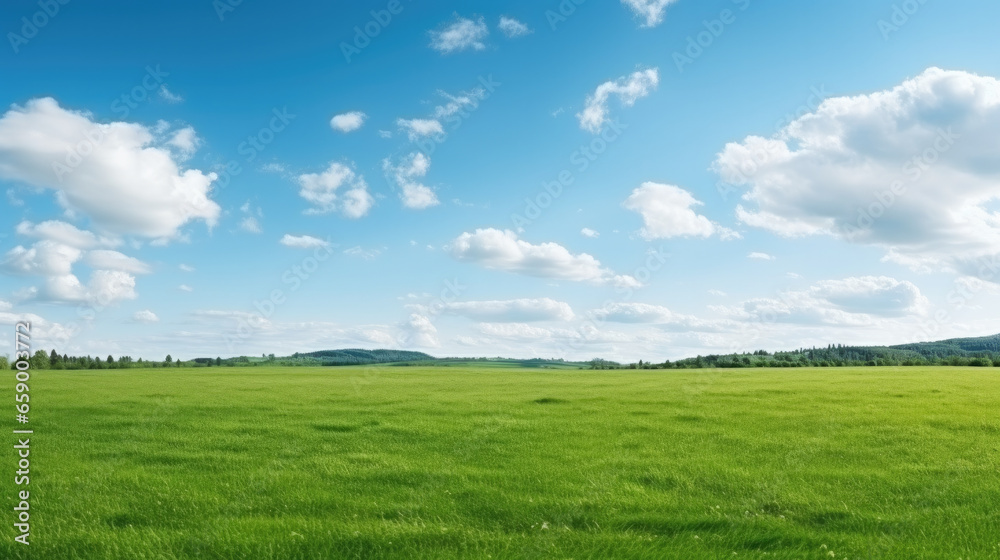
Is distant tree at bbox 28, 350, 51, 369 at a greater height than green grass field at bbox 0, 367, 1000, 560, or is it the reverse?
distant tree at bbox 28, 350, 51, 369

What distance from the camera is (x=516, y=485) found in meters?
12.2

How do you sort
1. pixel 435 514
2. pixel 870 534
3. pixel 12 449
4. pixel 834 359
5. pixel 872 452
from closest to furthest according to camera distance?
pixel 870 534, pixel 435 514, pixel 872 452, pixel 12 449, pixel 834 359

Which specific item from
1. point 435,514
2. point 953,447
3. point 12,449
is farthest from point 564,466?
point 12,449

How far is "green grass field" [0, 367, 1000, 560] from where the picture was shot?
9.25 meters

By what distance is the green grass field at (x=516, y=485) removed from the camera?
9250 mm

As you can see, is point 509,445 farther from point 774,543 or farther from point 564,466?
point 774,543

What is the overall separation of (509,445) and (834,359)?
306 ft

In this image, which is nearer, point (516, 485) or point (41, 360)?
point (516, 485)

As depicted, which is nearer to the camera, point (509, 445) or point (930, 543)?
point (930, 543)

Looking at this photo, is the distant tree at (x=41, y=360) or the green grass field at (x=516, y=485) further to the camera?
the distant tree at (x=41, y=360)

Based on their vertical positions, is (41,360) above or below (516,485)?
above

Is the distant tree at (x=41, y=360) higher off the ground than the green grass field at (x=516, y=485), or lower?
higher

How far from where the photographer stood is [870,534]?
970 centimetres

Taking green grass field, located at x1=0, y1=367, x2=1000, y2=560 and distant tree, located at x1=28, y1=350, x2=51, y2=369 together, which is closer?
green grass field, located at x1=0, y1=367, x2=1000, y2=560
